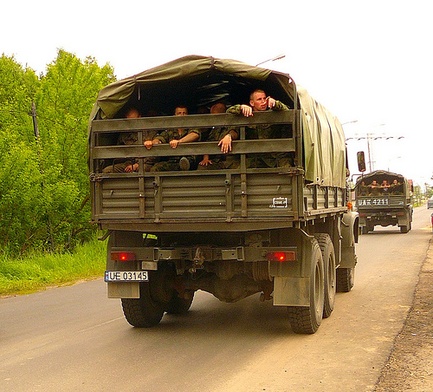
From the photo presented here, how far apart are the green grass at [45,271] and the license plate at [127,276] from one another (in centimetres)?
531

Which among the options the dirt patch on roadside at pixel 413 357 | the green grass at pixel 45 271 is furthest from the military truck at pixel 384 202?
the dirt patch on roadside at pixel 413 357

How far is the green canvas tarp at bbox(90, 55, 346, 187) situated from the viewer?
7.59m

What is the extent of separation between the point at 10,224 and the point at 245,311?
9404 mm

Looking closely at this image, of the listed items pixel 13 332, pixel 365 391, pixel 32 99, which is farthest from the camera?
pixel 32 99

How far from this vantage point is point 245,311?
9.77 m

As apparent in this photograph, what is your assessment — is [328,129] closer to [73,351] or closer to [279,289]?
[279,289]

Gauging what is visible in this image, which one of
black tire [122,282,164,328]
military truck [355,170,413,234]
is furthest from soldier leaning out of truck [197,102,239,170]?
military truck [355,170,413,234]

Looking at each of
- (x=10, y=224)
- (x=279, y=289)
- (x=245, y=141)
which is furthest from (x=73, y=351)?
(x=10, y=224)

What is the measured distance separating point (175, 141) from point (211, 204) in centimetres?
79

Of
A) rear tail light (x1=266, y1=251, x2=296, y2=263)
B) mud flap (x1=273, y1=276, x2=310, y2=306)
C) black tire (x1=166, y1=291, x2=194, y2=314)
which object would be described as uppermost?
rear tail light (x1=266, y1=251, x2=296, y2=263)

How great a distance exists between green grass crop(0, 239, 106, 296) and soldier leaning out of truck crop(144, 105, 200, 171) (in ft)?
19.8

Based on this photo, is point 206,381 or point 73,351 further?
point 73,351

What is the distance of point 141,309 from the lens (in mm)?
8406

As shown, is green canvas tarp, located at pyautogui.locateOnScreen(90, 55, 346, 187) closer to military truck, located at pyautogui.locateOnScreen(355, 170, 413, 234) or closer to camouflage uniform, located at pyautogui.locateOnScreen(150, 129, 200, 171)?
camouflage uniform, located at pyautogui.locateOnScreen(150, 129, 200, 171)
